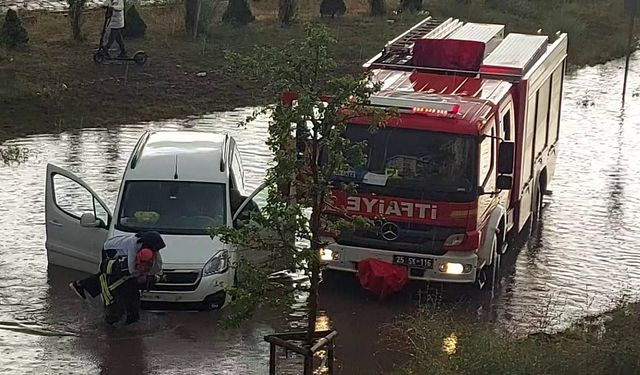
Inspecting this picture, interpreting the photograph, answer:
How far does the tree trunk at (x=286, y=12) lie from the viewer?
32.6 meters

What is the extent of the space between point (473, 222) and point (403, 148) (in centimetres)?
117

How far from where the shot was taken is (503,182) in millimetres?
13914

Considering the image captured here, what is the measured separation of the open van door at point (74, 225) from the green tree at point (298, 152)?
5.05 meters

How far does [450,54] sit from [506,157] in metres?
2.24

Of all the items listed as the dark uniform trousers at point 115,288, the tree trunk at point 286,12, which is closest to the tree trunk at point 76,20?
the tree trunk at point 286,12

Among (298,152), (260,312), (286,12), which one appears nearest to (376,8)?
(286,12)

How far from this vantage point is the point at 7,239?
1581 cm

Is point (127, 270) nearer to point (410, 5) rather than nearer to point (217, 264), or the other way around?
point (217, 264)

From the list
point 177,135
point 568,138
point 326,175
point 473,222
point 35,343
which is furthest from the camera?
point 568,138

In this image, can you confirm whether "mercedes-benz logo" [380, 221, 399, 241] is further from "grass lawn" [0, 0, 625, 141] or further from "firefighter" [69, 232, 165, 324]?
"grass lawn" [0, 0, 625, 141]

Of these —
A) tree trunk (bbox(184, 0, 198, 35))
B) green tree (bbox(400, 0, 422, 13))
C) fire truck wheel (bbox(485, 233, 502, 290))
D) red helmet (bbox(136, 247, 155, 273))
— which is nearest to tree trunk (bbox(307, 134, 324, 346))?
red helmet (bbox(136, 247, 155, 273))

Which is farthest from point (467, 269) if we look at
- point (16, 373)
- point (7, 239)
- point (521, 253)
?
point (7, 239)

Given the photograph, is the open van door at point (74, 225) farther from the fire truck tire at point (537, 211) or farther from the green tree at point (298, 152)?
the fire truck tire at point (537, 211)

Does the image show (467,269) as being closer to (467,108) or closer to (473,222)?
(473,222)
